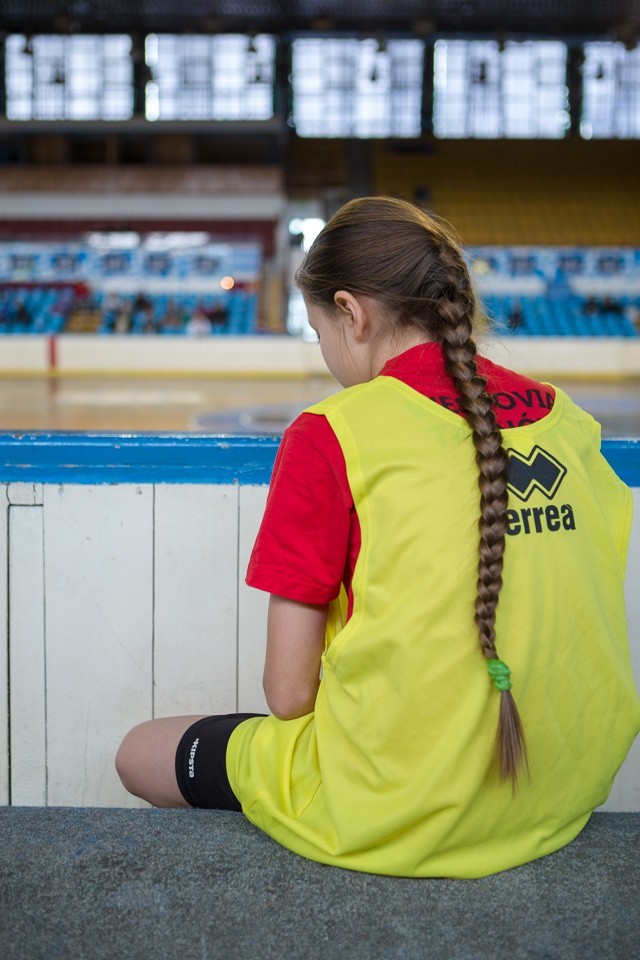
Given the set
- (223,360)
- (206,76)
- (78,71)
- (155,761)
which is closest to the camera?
(155,761)

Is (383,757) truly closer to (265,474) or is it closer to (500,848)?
(500,848)

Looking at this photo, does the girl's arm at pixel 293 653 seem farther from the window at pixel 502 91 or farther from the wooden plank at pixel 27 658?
the window at pixel 502 91

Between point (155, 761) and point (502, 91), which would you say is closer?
point (155, 761)

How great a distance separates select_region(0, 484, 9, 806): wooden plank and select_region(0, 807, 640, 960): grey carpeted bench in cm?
48

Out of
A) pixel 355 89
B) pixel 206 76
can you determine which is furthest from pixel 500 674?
pixel 355 89

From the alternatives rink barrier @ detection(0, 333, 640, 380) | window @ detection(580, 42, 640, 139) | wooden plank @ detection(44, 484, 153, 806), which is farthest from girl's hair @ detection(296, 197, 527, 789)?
window @ detection(580, 42, 640, 139)

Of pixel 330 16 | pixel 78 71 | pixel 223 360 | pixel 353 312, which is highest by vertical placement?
pixel 330 16

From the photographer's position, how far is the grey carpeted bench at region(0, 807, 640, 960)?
81 cm

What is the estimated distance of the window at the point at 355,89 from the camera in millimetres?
15992

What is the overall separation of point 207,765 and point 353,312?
20.8 inches

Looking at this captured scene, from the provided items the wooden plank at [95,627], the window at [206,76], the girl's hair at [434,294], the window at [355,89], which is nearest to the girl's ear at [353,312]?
the girl's hair at [434,294]

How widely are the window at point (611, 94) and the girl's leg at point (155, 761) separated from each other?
670 inches

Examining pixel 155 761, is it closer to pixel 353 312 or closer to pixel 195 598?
pixel 195 598

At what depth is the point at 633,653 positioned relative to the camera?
4.67 feet
